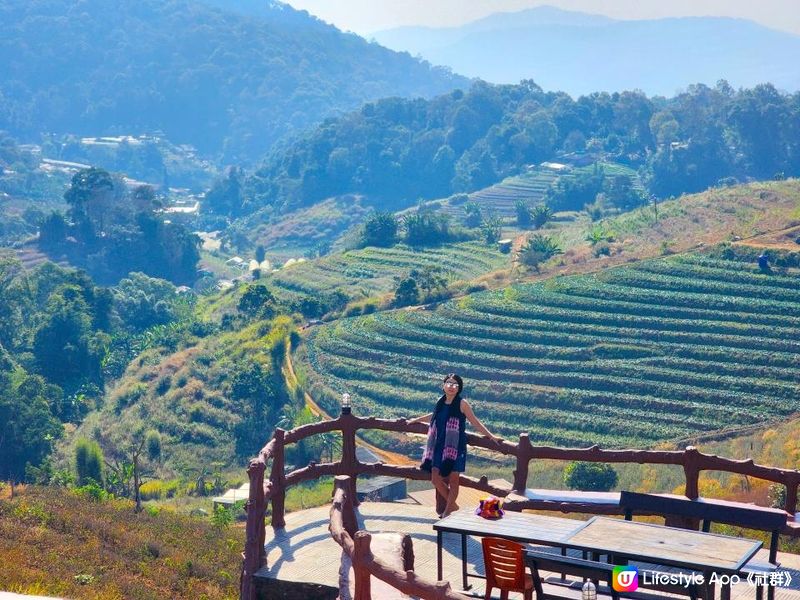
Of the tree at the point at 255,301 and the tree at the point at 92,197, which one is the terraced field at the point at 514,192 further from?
the tree at the point at 255,301

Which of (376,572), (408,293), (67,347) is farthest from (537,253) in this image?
(376,572)

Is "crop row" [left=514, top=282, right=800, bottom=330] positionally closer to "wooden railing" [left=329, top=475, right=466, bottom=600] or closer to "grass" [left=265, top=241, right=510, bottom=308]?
"grass" [left=265, top=241, right=510, bottom=308]

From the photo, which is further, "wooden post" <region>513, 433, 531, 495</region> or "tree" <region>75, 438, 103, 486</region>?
"tree" <region>75, 438, 103, 486</region>

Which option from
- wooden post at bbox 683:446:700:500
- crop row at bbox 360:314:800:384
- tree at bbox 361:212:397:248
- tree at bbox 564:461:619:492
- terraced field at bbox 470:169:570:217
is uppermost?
terraced field at bbox 470:169:570:217

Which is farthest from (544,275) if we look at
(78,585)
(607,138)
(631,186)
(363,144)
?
(363,144)

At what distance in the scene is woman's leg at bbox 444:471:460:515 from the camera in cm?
894

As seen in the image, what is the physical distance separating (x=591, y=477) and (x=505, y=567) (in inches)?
867

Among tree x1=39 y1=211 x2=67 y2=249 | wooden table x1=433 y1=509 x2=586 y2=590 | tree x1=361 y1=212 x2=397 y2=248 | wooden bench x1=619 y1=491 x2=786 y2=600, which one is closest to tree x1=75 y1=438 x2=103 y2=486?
wooden bench x1=619 y1=491 x2=786 y2=600

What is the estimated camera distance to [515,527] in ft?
23.2

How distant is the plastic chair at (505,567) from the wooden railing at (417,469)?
2.11 metres

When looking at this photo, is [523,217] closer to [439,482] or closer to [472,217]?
[472,217]

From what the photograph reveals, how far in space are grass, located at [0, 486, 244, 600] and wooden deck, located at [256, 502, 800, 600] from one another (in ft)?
5.09

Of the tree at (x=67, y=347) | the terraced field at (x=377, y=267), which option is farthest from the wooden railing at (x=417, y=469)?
the terraced field at (x=377, y=267)

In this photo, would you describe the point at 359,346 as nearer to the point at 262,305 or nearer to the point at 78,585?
the point at 262,305
